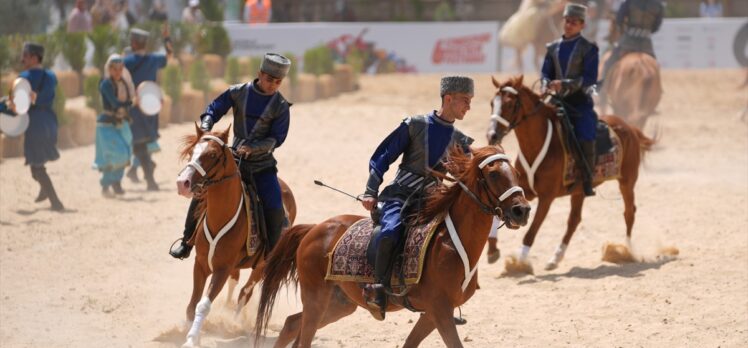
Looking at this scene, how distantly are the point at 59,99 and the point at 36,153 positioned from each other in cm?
483

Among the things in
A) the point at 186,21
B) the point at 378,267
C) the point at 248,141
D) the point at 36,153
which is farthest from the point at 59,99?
the point at 378,267

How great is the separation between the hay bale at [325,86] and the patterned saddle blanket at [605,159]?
14.0m

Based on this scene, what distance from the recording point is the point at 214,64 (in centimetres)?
2747

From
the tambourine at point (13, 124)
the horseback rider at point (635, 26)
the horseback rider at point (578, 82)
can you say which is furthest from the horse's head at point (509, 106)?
the horseback rider at point (635, 26)

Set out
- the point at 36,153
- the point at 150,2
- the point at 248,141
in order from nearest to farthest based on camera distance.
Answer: the point at 248,141 < the point at 36,153 < the point at 150,2

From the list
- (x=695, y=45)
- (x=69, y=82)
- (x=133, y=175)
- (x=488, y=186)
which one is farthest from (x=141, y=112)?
(x=695, y=45)

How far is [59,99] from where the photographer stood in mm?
19656

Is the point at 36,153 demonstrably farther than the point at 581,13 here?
Yes

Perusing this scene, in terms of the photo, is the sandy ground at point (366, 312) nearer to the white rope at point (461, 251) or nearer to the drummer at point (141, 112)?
the drummer at point (141, 112)

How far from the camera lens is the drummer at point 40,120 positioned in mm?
14742

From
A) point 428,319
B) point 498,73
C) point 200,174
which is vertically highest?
point 200,174

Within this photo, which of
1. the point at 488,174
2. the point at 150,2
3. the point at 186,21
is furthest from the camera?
the point at 150,2

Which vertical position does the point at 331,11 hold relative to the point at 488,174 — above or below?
below

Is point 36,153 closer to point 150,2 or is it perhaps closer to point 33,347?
point 33,347
